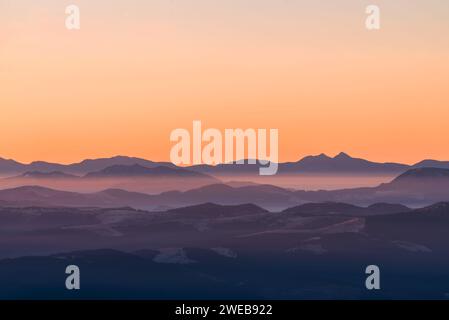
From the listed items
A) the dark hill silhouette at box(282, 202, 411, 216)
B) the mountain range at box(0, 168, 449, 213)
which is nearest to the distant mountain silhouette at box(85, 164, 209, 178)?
the mountain range at box(0, 168, 449, 213)

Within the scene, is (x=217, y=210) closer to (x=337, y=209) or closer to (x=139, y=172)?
(x=139, y=172)

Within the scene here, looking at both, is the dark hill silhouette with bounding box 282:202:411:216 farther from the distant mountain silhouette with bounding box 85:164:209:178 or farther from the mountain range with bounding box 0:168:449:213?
the distant mountain silhouette with bounding box 85:164:209:178

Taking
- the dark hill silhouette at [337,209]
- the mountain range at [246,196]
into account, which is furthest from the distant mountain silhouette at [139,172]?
the dark hill silhouette at [337,209]

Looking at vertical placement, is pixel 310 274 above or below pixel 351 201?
below

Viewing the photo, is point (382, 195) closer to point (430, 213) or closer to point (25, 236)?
point (430, 213)

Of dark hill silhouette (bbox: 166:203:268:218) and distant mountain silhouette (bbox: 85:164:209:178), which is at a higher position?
distant mountain silhouette (bbox: 85:164:209:178)

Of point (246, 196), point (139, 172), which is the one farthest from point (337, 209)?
point (139, 172)

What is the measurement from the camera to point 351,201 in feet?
86.7

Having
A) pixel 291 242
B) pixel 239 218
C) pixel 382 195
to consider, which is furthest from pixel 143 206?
pixel 382 195

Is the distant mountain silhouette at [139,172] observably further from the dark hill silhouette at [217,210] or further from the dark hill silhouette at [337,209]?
the dark hill silhouette at [337,209]

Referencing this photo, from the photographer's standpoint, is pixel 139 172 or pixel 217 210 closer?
pixel 217 210

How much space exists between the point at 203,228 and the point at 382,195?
23.0ft

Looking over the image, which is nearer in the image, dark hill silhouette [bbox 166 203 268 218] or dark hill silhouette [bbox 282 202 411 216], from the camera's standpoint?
dark hill silhouette [bbox 166 203 268 218]

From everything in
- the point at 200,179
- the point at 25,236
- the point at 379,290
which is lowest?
the point at 379,290
